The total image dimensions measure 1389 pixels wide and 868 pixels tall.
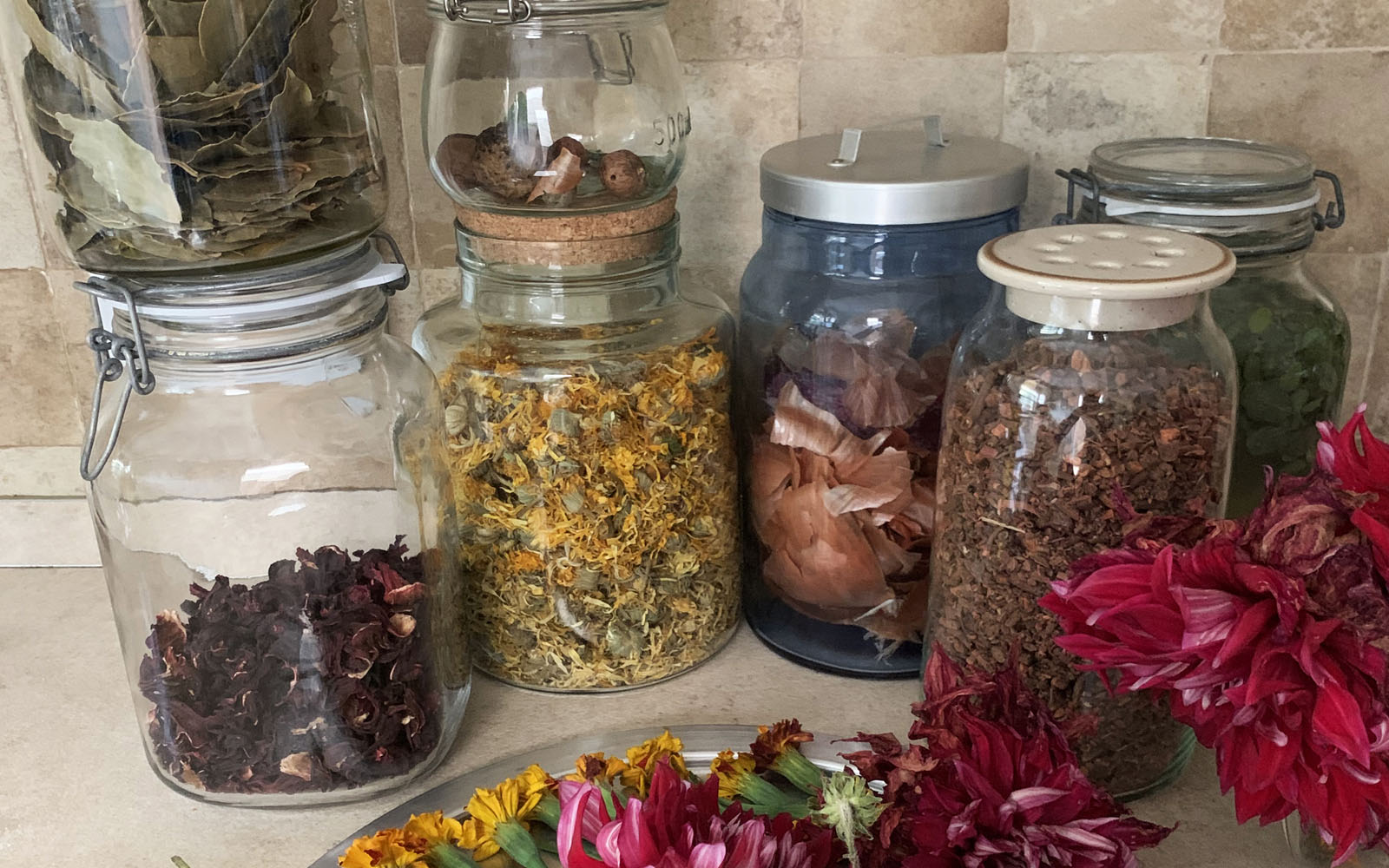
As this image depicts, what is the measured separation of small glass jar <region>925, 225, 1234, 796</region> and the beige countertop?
8cm

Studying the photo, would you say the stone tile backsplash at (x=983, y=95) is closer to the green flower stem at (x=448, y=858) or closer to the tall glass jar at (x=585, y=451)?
the tall glass jar at (x=585, y=451)

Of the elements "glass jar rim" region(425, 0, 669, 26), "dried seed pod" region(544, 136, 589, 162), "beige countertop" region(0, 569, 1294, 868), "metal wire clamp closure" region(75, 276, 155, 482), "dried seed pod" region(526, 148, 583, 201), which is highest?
"glass jar rim" region(425, 0, 669, 26)

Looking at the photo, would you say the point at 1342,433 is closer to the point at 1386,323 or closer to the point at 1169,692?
the point at 1169,692

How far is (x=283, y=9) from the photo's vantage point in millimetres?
602

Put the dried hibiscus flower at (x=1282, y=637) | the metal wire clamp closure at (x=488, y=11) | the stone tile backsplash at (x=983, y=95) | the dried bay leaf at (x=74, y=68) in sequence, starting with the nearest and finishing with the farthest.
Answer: the dried hibiscus flower at (x=1282, y=637) → the dried bay leaf at (x=74, y=68) → the metal wire clamp closure at (x=488, y=11) → the stone tile backsplash at (x=983, y=95)

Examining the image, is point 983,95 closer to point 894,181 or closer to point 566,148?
point 894,181

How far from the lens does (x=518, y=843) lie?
2.01ft

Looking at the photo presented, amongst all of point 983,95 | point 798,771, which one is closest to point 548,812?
point 798,771

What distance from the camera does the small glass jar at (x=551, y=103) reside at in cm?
71

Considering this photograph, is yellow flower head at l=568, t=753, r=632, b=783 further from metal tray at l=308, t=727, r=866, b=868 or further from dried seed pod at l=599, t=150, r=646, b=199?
dried seed pod at l=599, t=150, r=646, b=199

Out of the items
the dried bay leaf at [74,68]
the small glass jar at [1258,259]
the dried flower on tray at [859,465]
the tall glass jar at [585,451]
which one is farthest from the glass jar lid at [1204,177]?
the dried bay leaf at [74,68]

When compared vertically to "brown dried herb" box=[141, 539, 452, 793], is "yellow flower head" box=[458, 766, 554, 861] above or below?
below

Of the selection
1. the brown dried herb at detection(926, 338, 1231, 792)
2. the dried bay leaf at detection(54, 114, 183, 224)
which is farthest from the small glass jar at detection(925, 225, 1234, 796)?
the dried bay leaf at detection(54, 114, 183, 224)

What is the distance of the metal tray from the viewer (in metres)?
0.67
